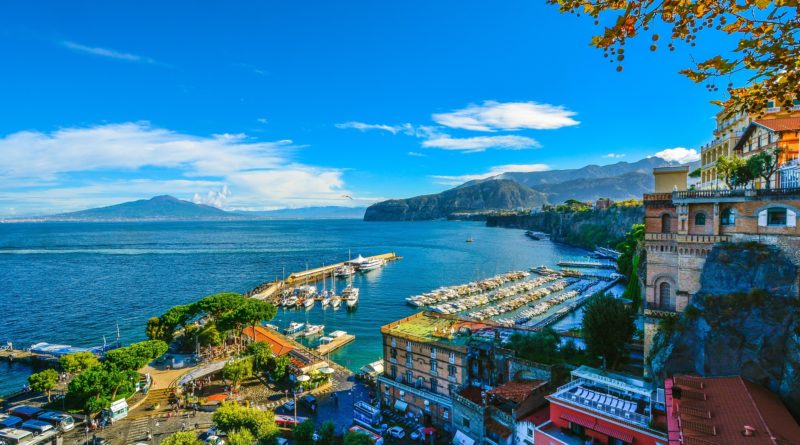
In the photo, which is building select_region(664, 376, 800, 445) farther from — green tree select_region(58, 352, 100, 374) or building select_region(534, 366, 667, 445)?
green tree select_region(58, 352, 100, 374)

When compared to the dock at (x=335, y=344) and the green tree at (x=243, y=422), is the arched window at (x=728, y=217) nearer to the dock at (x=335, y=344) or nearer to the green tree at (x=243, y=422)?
the green tree at (x=243, y=422)

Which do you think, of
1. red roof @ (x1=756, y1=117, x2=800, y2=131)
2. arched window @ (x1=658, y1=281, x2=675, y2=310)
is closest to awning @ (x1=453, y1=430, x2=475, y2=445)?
arched window @ (x1=658, y1=281, x2=675, y2=310)

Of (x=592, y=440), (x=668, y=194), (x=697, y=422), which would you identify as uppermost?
(x=668, y=194)

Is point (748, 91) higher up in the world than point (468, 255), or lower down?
higher up

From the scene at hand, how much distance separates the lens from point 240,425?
27.9 meters

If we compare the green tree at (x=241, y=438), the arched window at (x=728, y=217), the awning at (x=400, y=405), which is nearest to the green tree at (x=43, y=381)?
the green tree at (x=241, y=438)

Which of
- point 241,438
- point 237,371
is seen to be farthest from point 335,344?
point 241,438

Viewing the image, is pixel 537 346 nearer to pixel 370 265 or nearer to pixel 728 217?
pixel 728 217

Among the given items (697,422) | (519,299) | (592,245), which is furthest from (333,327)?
(592,245)

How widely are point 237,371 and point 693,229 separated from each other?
37632 millimetres

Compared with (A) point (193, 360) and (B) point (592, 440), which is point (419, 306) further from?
(B) point (592, 440)

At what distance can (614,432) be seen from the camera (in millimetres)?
21141

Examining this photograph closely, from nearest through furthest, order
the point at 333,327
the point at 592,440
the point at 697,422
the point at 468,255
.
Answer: the point at 697,422, the point at 592,440, the point at 333,327, the point at 468,255

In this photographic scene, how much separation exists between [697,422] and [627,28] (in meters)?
17.3
